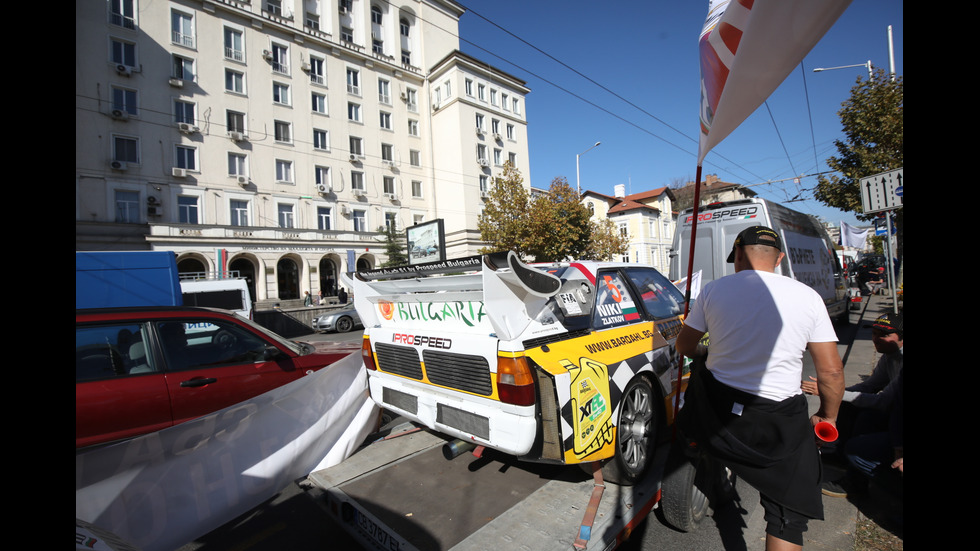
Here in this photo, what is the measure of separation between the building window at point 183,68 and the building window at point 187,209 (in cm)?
689

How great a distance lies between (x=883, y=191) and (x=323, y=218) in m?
28.3

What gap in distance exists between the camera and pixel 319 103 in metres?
28.9

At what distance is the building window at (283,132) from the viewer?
26858 millimetres

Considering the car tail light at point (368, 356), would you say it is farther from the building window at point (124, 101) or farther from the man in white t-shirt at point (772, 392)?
Result: the building window at point (124, 101)

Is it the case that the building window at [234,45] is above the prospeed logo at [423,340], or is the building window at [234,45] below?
above

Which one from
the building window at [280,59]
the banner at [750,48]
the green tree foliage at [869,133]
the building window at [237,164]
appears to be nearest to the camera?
the banner at [750,48]

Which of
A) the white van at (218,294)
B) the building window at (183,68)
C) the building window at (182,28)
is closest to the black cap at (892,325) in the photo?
the white van at (218,294)

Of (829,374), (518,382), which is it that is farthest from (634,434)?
(829,374)

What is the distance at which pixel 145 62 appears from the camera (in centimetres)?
2294

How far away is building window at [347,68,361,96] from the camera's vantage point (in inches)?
1191

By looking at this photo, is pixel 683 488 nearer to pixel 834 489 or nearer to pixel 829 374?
pixel 829 374

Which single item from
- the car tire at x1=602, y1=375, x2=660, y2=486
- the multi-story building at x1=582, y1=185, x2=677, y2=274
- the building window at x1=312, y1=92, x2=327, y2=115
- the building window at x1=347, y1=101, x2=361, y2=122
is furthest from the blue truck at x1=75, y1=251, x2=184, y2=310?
the multi-story building at x1=582, y1=185, x2=677, y2=274

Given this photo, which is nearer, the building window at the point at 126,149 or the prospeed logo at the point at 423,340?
the prospeed logo at the point at 423,340
